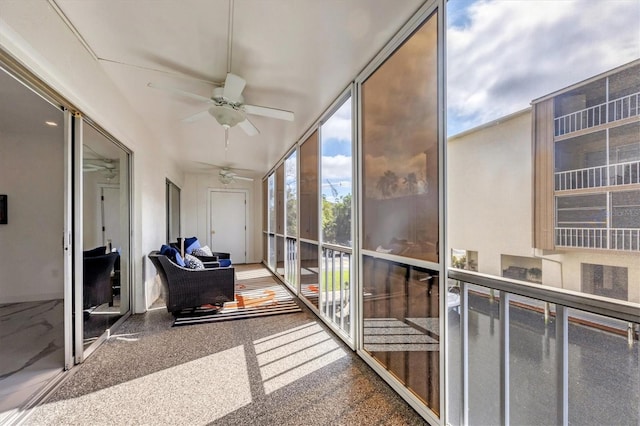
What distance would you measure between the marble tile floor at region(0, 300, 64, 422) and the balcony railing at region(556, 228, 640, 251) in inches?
116

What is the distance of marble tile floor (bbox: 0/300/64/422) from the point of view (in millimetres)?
1732

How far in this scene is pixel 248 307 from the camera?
3.58 meters

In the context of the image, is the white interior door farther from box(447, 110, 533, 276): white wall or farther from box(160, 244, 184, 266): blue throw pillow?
box(447, 110, 533, 276): white wall

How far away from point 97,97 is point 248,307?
2775 millimetres

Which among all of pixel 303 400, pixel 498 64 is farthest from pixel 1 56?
pixel 303 400

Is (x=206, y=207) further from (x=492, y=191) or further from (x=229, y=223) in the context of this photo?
(x=492, y=191)

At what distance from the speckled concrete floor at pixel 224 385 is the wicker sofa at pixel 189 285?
51 centimetres

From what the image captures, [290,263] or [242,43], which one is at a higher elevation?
[242,43]

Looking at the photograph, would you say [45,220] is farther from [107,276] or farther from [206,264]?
[206,264]

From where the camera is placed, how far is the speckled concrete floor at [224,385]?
5.15 feet

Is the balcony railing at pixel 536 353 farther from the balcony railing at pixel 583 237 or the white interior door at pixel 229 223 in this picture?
the white interior door at pixel 229 223

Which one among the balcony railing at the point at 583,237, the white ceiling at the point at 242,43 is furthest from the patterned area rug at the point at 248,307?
the balcony railing at the point at 583,237

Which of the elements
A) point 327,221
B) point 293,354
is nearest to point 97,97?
point 327,221

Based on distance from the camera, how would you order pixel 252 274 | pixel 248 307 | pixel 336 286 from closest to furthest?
pixel 336 286 < pixel 248 307 < pixel 252 274
